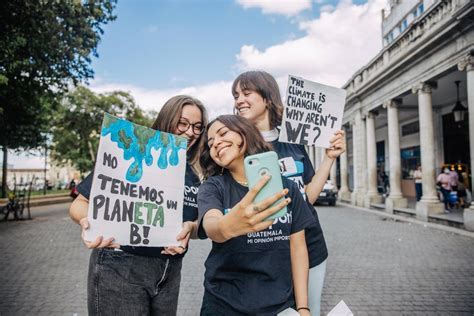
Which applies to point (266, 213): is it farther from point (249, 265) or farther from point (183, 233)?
point (183, 233)

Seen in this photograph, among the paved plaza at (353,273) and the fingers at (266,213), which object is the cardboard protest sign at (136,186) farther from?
the paved plaza at (353,273)

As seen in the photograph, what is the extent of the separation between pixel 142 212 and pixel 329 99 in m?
1.91

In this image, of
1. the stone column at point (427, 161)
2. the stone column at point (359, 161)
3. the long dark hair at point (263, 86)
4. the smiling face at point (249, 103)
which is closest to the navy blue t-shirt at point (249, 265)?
the smiling face at point (249, 103)

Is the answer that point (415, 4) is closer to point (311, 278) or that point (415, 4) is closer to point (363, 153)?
point (363, 153)

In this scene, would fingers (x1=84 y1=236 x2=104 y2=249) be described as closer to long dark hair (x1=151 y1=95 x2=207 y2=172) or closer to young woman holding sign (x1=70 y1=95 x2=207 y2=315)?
young woman holding sign (x1=70 y1=95 x2=207 y2=315)

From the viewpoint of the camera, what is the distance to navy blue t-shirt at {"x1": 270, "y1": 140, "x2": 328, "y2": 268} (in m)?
2.39

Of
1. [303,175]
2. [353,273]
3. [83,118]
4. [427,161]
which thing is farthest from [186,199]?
[83,118]

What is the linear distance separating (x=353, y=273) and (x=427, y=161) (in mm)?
9397

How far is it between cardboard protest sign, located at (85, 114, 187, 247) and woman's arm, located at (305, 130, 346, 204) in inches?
36.3

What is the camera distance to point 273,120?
2.79 m

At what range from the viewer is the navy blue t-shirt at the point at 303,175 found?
2387 mm

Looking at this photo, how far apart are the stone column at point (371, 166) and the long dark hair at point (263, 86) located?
730 inches

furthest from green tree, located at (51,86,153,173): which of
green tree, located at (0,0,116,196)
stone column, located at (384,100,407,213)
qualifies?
stone column, located at (384,100,407,213)

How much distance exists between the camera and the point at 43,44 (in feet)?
36.7
